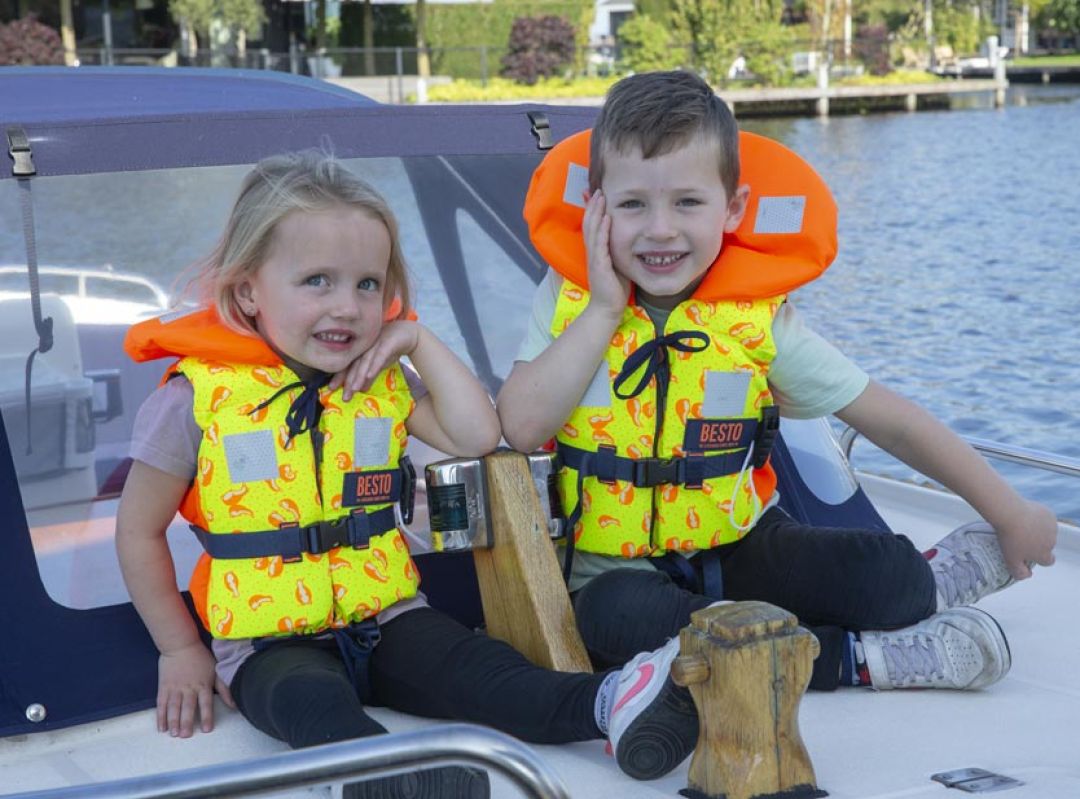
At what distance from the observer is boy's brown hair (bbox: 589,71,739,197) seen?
2.94 meters

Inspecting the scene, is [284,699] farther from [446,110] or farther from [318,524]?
[446,110]

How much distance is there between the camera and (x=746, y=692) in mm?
2387

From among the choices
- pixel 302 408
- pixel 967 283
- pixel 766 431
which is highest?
pixel 302 408

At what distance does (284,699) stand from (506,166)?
4.64ft

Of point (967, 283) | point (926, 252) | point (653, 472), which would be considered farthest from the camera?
point (926, 252)

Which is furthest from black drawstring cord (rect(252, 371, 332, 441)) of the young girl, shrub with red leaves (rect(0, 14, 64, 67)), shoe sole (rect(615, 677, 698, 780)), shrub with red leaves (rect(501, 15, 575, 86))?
shrub with red leaves (rect(501, 15, 575, 86))

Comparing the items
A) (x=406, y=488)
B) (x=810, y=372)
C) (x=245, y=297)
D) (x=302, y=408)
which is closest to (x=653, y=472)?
(x=810, y=372)

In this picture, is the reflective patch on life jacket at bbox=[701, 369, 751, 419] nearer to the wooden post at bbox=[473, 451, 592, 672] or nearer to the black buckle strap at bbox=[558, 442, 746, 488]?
the black buckle strap at bbox=[558, 442, 746, 488]

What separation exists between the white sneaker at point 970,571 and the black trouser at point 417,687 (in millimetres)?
813

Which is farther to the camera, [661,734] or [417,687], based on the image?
[417,687]

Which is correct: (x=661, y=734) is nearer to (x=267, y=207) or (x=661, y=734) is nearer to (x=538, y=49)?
(x=267, y=207)

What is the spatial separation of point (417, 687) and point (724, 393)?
0.82 metres

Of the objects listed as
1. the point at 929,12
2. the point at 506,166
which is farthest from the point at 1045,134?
the point at 506,166

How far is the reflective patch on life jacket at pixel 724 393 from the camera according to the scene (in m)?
3.06
